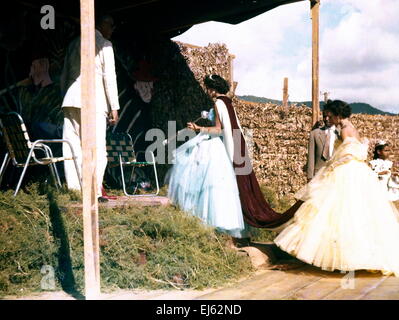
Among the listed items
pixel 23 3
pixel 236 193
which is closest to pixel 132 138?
pixel 23 3

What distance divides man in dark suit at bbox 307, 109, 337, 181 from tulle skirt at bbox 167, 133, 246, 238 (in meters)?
1.62

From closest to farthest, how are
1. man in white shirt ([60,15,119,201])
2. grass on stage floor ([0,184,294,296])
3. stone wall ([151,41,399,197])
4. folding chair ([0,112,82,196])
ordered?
grass on stage floor ([0,184,294,296]), folding chair ([0,112,82,196]), man in white shirt ([60,15,119,201]), stone wall ([151,41,399,197])

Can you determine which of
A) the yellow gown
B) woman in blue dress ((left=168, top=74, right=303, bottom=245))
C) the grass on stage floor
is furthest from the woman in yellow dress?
the grass on stage floor

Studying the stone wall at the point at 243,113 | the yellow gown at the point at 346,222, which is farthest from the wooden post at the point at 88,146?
the stone wall at the point at 243,113

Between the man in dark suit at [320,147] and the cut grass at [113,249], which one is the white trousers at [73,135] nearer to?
the cut grass at [113,249]

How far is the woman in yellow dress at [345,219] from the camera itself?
558cm

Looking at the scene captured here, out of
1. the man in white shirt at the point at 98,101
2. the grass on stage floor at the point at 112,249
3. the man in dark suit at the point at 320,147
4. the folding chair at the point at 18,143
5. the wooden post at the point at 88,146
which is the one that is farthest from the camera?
the man in dark suit at the point at 320,147

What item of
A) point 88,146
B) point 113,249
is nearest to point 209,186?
point 113,249

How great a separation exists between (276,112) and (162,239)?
6.32m

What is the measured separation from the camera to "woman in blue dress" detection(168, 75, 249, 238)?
6.27 metres

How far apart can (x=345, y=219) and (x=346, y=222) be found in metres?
0.04

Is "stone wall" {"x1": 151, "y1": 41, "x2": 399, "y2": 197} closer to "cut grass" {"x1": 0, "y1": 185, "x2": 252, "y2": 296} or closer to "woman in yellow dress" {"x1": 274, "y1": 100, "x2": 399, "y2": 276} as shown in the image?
"woman in yellow dress" {"x1": 274, "y1": 100, "x2": 399, "y2": 276}

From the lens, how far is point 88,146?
4.56 metres
